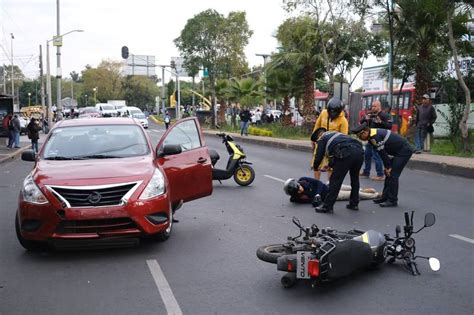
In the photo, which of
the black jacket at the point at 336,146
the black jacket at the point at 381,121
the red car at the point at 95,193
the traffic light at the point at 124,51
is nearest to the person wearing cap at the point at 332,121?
the black jacket at the point at 381,121

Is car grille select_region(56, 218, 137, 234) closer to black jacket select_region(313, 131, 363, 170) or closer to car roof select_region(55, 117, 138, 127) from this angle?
car roof select_region(55, 117, 138, 127)

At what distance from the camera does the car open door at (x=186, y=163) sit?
7785 millimetres

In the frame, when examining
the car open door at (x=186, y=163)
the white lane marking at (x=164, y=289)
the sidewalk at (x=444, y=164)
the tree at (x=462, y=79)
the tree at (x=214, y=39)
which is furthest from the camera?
the tree at (x=214, y=39)

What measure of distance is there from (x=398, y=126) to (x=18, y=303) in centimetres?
1947

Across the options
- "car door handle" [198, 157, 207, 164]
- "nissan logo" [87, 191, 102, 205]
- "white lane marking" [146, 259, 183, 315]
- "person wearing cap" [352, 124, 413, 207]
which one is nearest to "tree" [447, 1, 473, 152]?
"person wearing cap" [352, 124, 413, 207]

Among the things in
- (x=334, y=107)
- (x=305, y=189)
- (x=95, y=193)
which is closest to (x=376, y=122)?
(x=334, y=107)

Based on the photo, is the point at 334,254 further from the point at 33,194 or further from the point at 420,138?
the point at 420,138

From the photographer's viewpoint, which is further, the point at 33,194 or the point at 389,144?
the point at 389,144

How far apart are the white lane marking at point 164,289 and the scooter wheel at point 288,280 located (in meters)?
1.01

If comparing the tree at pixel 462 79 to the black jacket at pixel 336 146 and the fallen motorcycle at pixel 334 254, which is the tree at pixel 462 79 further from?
the fallen motorcycle at pixel 334 254

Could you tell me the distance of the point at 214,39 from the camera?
43.9m

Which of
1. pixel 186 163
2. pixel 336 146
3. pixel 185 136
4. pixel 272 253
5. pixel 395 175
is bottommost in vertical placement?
pixel 272 253

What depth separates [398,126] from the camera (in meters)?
22.6

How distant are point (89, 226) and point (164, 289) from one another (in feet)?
4.39
